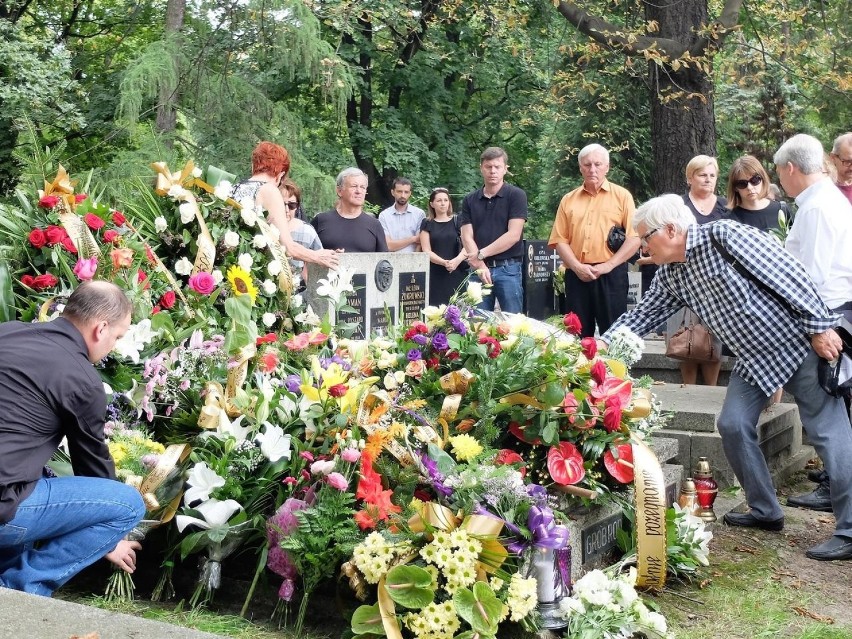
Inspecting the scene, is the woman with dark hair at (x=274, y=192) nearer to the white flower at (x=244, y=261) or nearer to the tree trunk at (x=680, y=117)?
the white flower at (x=244, y=261)

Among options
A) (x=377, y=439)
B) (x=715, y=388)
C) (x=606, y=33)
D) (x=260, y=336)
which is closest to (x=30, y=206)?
(x=260, y=336)

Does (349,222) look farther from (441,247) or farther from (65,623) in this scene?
(65,623)

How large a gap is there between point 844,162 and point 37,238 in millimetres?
4462

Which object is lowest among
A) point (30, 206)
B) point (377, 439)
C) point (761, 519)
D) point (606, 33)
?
point (761, 519)

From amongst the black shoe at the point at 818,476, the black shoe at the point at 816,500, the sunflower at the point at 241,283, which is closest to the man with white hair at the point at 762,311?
the black shoe at the point at 816,500

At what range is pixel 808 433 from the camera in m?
4.50

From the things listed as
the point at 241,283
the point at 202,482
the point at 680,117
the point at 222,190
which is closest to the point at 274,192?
the point at 222,190

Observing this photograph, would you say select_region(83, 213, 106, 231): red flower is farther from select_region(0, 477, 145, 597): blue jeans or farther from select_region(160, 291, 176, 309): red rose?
select_region(0, 477, 145, 597): blue jeans

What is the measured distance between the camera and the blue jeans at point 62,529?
3.20 meters

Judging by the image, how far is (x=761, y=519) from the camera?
4742 millimetres

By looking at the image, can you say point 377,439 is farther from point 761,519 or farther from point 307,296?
point 307,296

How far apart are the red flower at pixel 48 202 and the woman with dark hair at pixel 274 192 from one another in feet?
3.70

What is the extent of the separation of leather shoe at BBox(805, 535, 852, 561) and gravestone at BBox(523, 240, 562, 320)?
749 centimetres

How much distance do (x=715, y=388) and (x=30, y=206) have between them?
13.8 feet
